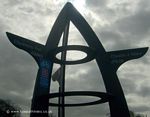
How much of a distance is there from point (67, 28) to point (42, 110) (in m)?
11.7

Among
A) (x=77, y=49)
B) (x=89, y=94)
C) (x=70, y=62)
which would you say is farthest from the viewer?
(x=70, y=62)

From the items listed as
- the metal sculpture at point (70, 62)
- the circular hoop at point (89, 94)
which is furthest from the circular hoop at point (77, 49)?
the circular hoop at point (89, 94)

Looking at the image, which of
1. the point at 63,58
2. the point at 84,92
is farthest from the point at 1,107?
the point at 84,92

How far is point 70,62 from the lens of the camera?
146 ft

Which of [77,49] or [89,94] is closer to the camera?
[89,94]

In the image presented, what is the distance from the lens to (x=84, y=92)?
39.4 meters

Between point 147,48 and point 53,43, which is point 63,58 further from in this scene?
point 147,48

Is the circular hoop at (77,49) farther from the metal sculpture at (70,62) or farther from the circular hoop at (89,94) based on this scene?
the circular hoop at (89,94)

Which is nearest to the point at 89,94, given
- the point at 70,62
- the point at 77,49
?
the point at 77,49

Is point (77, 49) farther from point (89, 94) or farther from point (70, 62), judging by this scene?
point (89, 94)

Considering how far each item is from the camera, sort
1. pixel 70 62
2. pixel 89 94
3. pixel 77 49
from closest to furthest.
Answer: pixel 89 94 < pixel 77 49 < pixel 70 62

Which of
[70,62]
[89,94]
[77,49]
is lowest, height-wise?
[89,94]

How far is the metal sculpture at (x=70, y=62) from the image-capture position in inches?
1647

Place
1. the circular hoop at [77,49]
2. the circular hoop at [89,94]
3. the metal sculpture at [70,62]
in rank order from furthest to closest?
the metal sculpture at [70,62] < the circular hoop at [77,49] < the circular hoop at [89,94]
